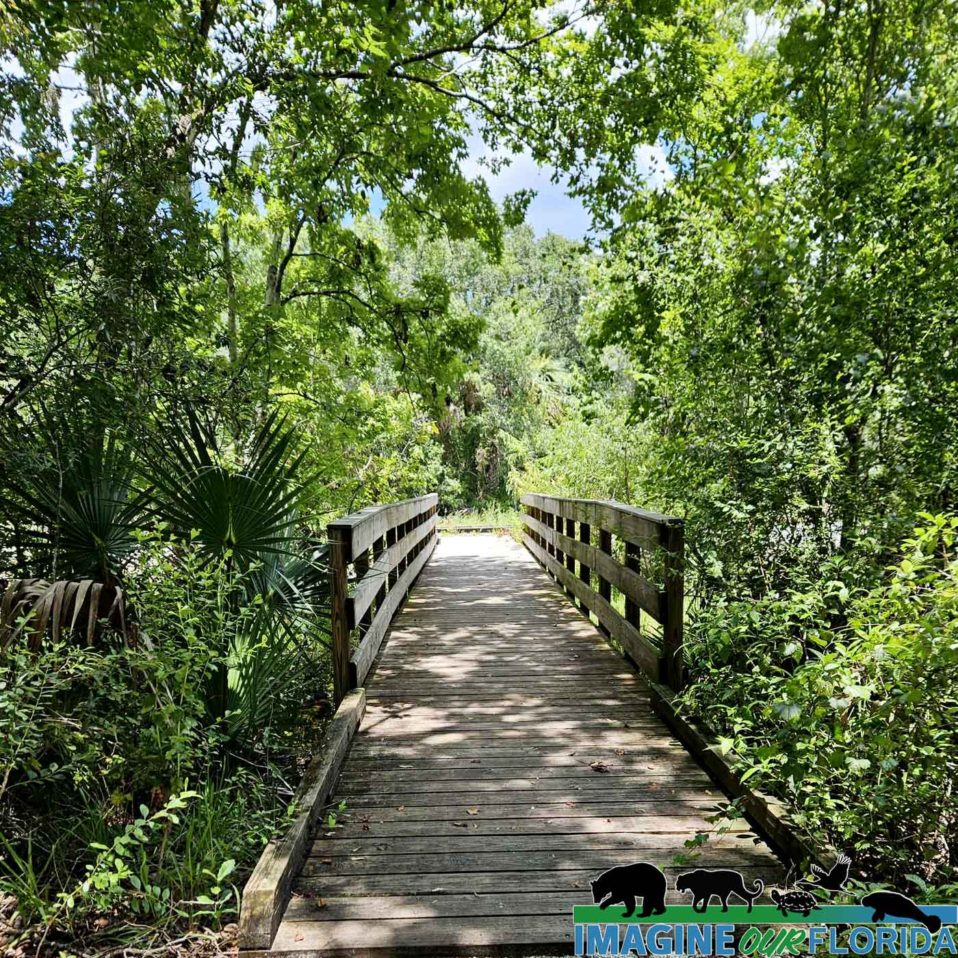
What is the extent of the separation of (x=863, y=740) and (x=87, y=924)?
2675mm

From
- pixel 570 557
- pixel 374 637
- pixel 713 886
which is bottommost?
pixel 713 886

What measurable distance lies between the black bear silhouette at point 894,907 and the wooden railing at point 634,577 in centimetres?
186

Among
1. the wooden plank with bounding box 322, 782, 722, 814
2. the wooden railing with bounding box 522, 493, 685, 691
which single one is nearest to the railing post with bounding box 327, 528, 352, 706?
the wooden plank with bounding box 322, 782, 722, 814

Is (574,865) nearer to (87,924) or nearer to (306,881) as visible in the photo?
(306,881)

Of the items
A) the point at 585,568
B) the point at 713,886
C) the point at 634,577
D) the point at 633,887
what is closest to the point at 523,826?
the point at 633,887

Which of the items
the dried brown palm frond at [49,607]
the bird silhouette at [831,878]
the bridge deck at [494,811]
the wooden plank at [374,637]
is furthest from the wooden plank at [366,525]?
the bird silhouette at [831,878]

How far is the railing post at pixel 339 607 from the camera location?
11.3ft

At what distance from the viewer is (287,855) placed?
2178mm

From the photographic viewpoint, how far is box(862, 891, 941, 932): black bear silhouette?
1720 millimetres

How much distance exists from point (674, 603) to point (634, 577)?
0.57m

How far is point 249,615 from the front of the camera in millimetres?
2898

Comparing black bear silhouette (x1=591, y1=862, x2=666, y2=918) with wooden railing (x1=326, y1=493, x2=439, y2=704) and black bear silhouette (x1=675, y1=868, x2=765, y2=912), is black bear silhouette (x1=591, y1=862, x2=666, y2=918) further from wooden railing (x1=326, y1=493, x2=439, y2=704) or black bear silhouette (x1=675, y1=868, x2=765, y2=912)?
wooden railing (x1=326, y1=493, x2=439, y2=704)

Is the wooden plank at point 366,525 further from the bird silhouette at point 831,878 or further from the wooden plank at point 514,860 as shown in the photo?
the bird silhouette at point 831,878

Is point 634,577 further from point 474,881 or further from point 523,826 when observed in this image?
point 474,881
